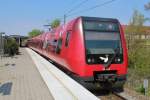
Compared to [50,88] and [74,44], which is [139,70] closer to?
[74,44]

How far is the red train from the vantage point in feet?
36.9

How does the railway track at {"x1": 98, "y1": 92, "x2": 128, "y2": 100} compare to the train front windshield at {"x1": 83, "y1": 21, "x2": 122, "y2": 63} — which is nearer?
the railway track at {"x1": 98, "y1": 92, "x2": 128, "y2": 100}

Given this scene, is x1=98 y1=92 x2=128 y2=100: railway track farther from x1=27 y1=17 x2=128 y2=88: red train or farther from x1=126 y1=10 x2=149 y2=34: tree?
x1=126 y1=10 x2=149 y2=34: tree

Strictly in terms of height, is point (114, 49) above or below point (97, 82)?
above

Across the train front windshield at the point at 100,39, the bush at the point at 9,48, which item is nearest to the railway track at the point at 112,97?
the train front windshield at the point at 100,39

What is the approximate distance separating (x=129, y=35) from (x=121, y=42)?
14335 millimetres

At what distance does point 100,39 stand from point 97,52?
61 centimetres

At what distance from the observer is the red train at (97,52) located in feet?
36.9

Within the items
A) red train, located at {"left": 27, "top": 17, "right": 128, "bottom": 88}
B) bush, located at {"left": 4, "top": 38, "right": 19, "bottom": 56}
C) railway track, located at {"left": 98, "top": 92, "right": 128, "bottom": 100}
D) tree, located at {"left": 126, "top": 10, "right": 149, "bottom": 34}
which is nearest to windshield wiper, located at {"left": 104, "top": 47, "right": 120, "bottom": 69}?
red train, located at {"left": 27, "top": 17, "right": 128, "bottom": 88}

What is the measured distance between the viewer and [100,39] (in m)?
11.8

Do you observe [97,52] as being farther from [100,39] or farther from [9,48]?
[9,48]

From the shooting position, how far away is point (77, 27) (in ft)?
39.0

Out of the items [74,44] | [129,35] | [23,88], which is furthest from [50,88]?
[129,35]

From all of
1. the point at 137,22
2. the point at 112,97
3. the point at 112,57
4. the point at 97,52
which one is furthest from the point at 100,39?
the point at 137,22
